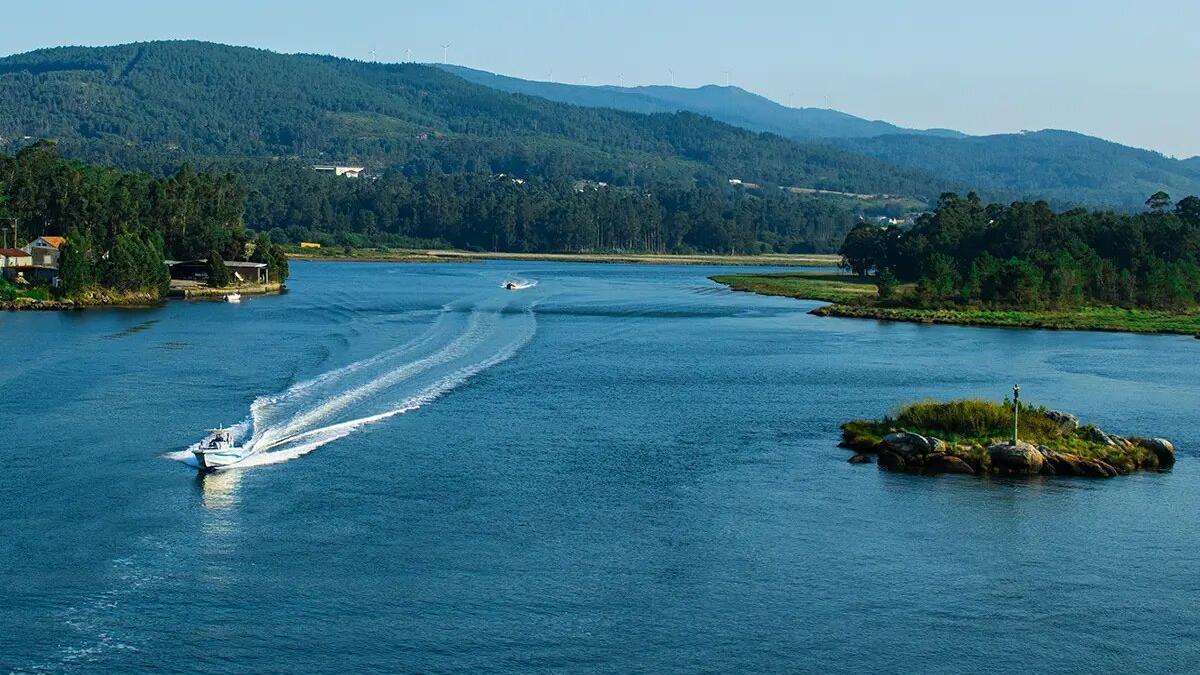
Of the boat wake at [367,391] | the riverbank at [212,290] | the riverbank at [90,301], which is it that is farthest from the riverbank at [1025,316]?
the riverbank at [90,301]

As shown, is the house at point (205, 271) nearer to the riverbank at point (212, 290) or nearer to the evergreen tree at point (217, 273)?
the riverbank at point (212, 290)

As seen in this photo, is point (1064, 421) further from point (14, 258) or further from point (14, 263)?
point (14, 258)

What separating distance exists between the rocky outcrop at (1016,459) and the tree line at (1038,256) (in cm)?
6050

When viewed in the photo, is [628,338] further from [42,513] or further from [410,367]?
[42,513]

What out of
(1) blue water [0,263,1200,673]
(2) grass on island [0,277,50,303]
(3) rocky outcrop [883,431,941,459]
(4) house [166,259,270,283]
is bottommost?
(1) blue water [0,263,1200,673]

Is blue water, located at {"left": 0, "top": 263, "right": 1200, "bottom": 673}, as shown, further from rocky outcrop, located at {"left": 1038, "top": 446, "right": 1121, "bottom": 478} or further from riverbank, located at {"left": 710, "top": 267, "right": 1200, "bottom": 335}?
riverbank, located at {"left": 710, "top": 267, "right": 1200, "bottom": 335}

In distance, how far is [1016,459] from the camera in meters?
41.2

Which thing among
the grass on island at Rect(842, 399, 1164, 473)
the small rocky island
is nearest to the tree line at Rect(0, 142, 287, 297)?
the grass on island at Rect(842, 399, 1164, 473)

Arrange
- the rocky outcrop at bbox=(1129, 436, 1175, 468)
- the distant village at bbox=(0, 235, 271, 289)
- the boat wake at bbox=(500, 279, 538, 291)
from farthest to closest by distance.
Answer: the boat wake at bbox=(500, 279, 538, 291)
the distant village at bbox=(0, 235, 271, 289)
the rocky outcrop at bbox=(1129, 436, 1175, 468)

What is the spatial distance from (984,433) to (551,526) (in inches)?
640

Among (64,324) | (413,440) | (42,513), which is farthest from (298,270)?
(42,513)

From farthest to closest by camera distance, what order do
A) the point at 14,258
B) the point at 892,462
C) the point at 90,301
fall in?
the point at 14,258 → the point at 90,301 → the point at 892,462

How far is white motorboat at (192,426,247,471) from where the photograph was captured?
38281 mm

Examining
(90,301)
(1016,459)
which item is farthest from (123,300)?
(1016,459)
